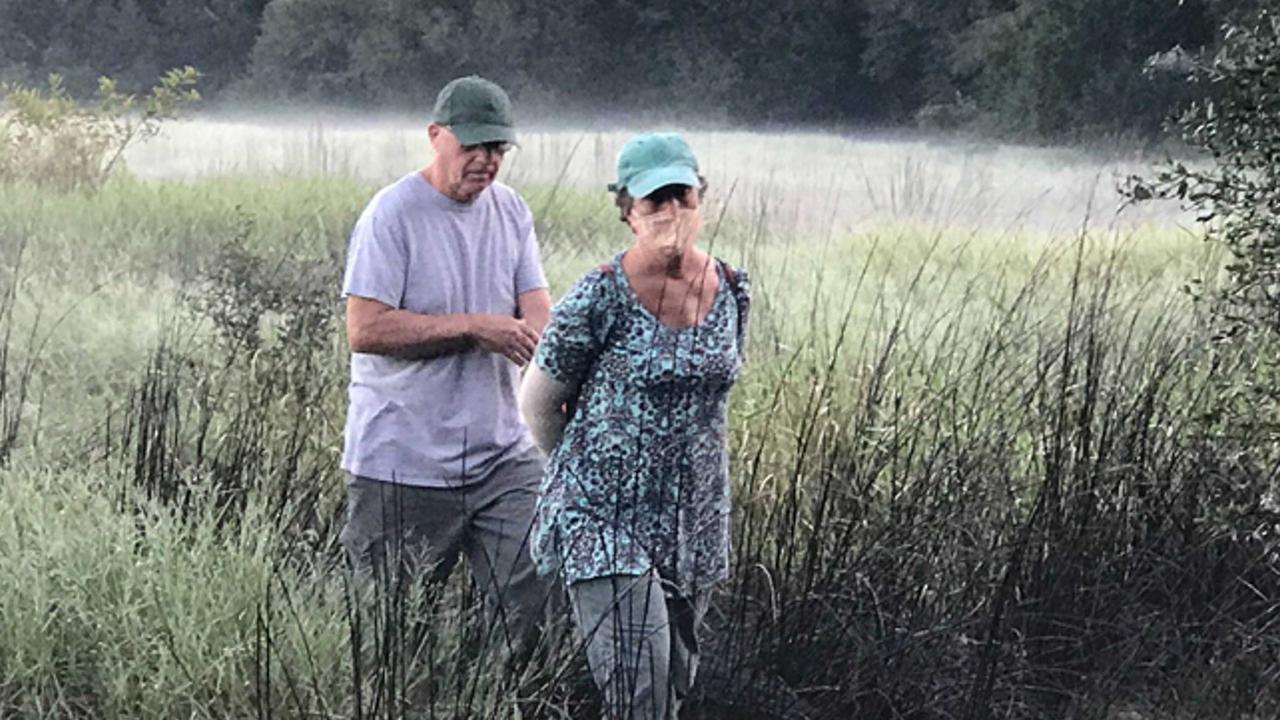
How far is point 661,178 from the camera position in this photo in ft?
9.76

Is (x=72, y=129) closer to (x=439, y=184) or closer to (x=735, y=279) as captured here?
(x=439, y=184)

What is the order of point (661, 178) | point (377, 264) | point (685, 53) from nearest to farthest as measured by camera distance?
point (661, 178) → point (377, 264) → point (685, 53)

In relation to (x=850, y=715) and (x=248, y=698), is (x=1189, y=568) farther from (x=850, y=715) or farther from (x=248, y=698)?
(x=248, y=698)

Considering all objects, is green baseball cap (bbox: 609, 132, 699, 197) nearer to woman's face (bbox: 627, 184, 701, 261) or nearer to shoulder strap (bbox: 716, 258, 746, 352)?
woman's face (bbox: 627, 184, 701, 261)

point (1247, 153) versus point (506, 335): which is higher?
point (1247, 153)

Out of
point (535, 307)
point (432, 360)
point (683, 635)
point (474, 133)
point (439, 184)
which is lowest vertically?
point (683, 635)

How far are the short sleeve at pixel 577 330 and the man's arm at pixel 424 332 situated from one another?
495 mm

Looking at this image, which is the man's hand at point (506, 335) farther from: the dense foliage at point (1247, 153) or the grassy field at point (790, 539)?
the dense foliage at point (1247, 153)

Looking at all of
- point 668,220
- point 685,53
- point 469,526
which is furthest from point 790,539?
point 685,53

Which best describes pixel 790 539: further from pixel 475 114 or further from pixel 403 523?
pixel 475 114

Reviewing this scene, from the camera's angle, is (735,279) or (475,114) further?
(475,114)

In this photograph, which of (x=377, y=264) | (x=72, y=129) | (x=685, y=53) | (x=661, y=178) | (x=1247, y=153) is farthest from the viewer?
(x=685, y=53)

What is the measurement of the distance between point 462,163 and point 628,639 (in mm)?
1144

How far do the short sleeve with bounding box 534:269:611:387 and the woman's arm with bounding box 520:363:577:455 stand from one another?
27mm
